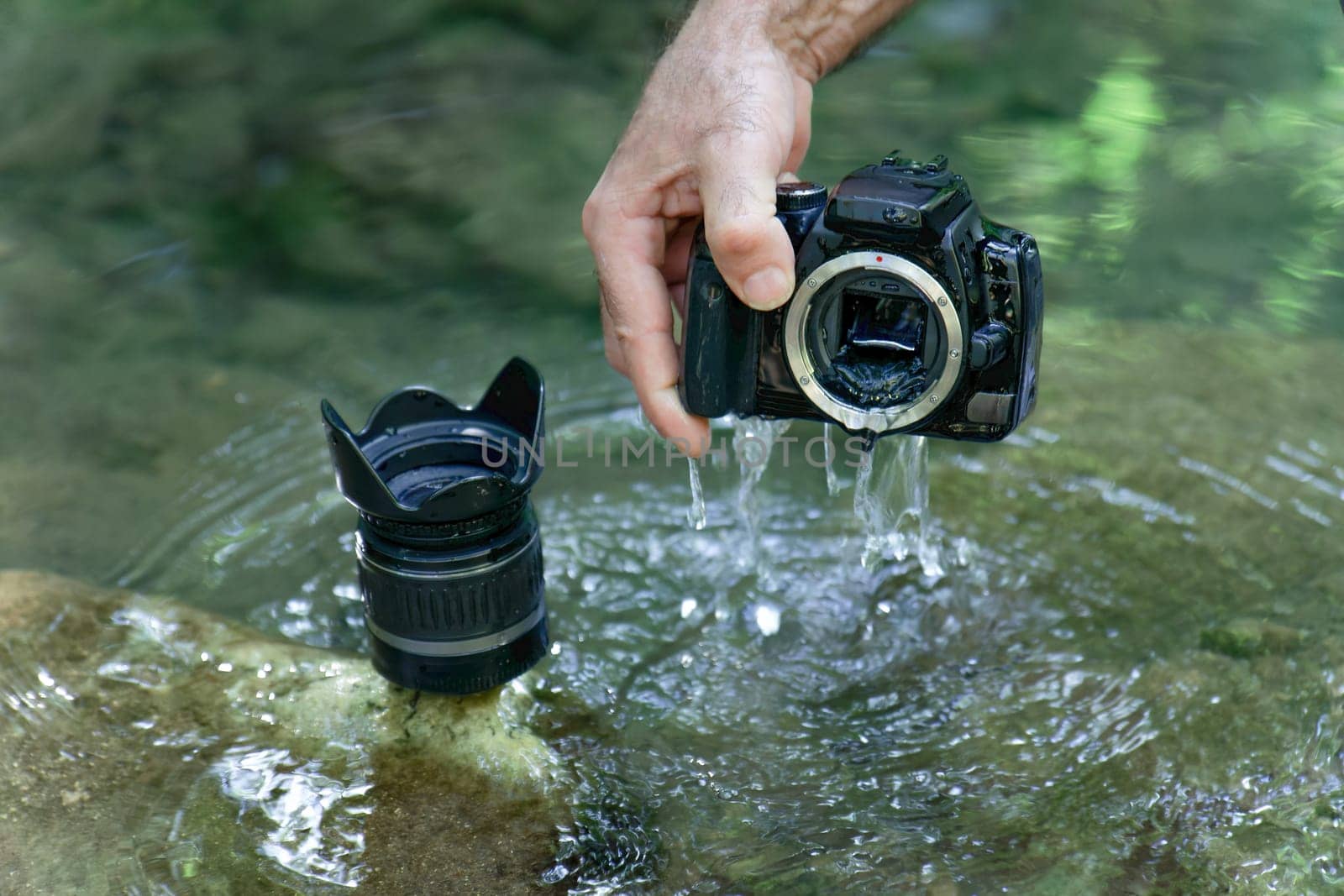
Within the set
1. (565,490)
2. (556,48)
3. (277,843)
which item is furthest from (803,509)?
(556,48)

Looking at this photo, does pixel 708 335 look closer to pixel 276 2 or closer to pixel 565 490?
pixel 565 490

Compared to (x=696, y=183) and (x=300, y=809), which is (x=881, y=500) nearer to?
(x=696, y=183)

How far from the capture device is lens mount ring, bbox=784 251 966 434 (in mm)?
1345

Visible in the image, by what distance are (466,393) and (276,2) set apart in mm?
1323

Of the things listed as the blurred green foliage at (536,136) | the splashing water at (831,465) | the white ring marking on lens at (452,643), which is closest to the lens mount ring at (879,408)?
the splashing water at (831,465)

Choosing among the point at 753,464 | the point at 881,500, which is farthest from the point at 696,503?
the point at 881,500

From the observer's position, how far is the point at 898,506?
5.88ft

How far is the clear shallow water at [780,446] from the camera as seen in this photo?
146 centimetres

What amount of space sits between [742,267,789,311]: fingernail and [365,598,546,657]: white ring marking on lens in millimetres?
417

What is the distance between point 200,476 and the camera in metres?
2.09

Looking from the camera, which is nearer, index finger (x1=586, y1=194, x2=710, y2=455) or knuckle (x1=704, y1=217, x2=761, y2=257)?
knuckle (x1=704, y1=217, x2=761, y2=257)

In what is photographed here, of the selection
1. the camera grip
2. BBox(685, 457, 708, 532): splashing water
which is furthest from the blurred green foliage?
the camera grip

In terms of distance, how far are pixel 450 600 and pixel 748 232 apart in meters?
0.48

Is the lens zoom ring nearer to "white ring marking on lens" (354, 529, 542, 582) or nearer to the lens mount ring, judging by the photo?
"white ring marking on lens" (354, 529, 542, 582)
